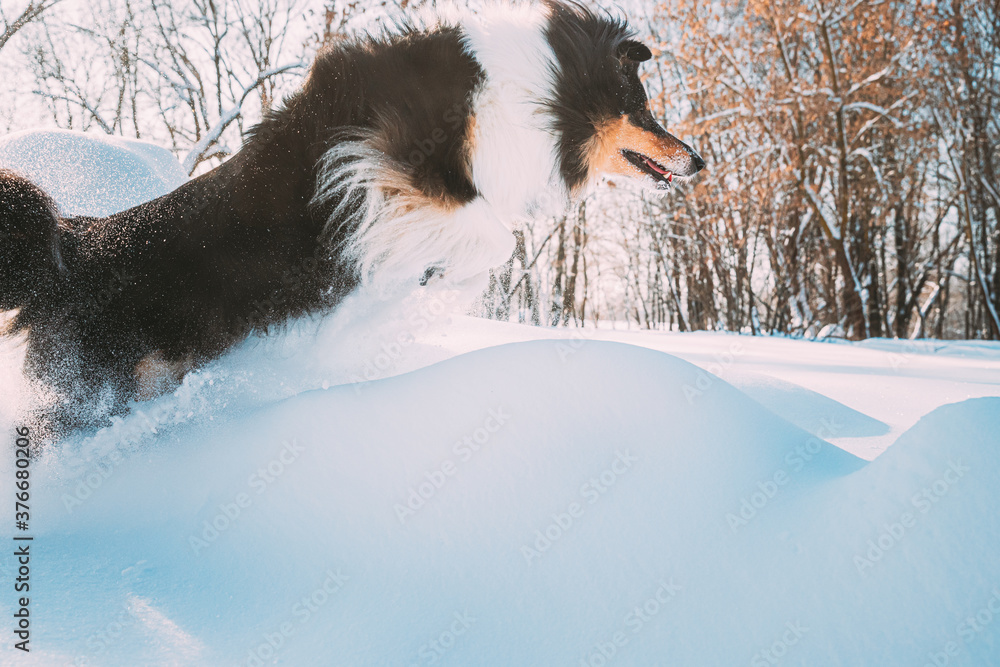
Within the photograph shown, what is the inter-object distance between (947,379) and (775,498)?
230 cm

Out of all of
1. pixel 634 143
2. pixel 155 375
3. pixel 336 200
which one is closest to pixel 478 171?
pixel 336 200

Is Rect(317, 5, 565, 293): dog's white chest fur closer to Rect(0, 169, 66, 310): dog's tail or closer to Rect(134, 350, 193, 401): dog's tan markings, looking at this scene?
Rect(134, 350, 193, 401): dog's tan markings

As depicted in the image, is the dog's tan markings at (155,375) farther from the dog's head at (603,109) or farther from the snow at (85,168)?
the dog's head at (603,109)

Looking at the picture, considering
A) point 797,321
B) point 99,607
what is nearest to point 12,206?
point 99,607

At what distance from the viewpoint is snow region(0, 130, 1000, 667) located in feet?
3.36

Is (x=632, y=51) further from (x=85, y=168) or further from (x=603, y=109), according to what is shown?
(x=85, y=168)

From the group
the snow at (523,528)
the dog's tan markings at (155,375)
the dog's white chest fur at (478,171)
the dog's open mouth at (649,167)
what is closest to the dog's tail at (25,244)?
the dog's tan markings at (155,375)

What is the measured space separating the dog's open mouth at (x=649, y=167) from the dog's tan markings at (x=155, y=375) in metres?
2.09

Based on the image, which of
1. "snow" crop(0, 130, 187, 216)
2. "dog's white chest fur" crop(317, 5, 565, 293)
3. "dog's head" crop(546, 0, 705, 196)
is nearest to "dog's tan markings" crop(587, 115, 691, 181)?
"dog's head" crop(546, 0, 705, 196)

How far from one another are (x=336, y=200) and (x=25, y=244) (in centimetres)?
108

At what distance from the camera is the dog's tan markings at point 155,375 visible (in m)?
2.06

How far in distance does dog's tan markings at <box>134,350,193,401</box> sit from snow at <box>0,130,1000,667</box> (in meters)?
0.17

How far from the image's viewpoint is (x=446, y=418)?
156 centimetres

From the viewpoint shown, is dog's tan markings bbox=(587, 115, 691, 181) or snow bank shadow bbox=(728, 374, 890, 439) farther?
dog's tan markings bbox=(587, 115, 691, 181)
